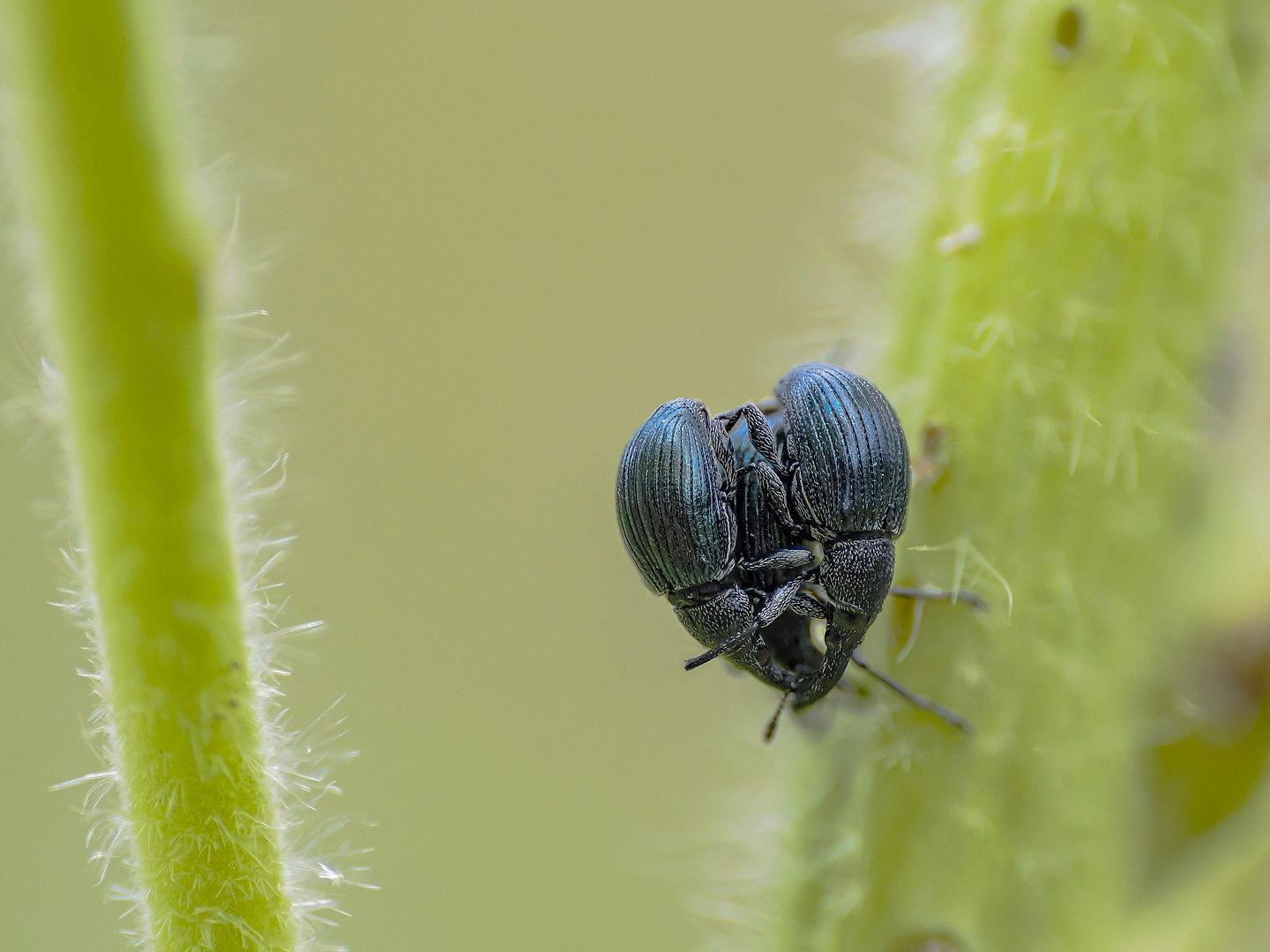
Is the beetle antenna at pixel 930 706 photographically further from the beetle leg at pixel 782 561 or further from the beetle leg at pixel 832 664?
the beetle leg at pixel 782 561

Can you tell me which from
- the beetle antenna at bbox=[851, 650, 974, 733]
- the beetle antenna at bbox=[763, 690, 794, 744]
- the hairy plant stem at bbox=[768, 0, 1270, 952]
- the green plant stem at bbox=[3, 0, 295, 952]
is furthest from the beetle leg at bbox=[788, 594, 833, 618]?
the green plant stem at bbox=[3, 0, 295, 952]

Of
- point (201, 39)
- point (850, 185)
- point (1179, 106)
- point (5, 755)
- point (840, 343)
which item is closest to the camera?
point (201, 39)

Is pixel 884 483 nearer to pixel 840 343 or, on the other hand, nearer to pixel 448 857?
pixel 840 343

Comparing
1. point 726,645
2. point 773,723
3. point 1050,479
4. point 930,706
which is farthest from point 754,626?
point 1050,479

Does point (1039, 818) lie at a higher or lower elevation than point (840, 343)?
lower

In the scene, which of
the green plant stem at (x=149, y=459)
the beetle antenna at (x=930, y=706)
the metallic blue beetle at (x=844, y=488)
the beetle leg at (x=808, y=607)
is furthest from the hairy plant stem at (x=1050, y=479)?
the green plant stem at (x=149, y=459)

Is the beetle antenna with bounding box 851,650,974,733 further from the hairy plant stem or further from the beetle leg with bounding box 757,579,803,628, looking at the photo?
the beetle leg with bounding box 757,579,803,628

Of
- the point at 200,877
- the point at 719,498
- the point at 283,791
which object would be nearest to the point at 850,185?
the point at 719,498
